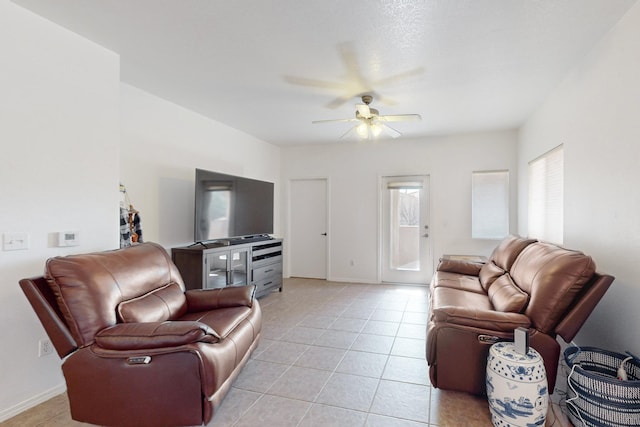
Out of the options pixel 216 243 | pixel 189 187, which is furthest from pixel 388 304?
pixel 189 187

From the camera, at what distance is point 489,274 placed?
3393 millimetres

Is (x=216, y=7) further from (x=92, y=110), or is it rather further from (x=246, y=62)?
(x=92, y=110)

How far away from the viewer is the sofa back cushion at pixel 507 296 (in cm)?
221

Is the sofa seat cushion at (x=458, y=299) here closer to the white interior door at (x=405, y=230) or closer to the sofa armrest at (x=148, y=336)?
the sofa armrest at (x=148, y=336)

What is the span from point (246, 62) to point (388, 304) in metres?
3.36

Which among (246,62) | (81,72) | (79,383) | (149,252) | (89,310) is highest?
(246,62)

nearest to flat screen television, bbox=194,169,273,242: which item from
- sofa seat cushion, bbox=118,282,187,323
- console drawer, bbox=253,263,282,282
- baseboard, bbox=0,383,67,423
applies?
console drawer, bbox=253,263,282,282

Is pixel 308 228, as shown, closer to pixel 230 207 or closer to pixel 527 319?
pixel 230 207

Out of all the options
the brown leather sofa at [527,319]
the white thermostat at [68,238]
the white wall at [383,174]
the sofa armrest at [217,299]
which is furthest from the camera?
the white wall at [383,174]

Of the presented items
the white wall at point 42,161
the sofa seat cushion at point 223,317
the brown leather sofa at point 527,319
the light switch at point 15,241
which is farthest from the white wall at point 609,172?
the light switch at point 15,241

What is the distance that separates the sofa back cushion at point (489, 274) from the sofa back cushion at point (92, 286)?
2.97m

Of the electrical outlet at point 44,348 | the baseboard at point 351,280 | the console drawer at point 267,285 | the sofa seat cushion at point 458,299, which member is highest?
the sofa seat cushion at point 458,299

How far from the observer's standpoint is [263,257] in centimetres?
488

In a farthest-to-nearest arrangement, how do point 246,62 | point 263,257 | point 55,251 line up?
point 263,257, point 246,62, point 55,251
